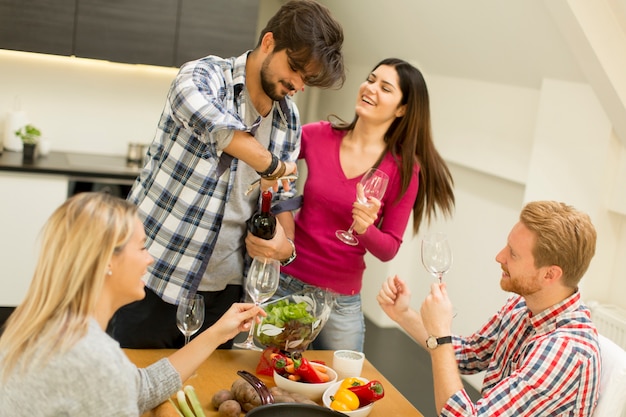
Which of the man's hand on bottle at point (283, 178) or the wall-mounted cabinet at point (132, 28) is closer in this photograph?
the man's hand on bottle at point (283, 178)

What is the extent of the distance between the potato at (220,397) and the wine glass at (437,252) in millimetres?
678

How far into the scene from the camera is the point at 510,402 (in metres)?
2.03

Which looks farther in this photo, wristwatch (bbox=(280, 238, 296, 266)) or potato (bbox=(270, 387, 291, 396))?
wristwatch (bbox=(280, 238, 296, 266))

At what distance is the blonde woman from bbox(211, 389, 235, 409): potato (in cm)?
41

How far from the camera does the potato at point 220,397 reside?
7.04ft

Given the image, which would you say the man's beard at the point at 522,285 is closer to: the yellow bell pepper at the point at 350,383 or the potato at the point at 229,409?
the yellow bell pepper at the point at 350,383

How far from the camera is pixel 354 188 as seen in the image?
302 centimetres

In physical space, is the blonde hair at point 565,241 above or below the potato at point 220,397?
above

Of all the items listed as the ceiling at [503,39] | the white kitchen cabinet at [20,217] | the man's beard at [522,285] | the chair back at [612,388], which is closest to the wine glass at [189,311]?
the man's beard at [522,285]

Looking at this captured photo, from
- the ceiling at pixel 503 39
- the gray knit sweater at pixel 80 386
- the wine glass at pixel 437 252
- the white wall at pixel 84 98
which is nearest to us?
the gray knit sweater at pixel 80 386

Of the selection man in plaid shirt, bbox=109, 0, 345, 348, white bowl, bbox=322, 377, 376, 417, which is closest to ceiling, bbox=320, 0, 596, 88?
man in plaid shirt, bbox=109, 0, 345, 348

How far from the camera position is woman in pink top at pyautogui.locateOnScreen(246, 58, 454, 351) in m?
3.02

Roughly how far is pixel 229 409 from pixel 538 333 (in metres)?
0.83

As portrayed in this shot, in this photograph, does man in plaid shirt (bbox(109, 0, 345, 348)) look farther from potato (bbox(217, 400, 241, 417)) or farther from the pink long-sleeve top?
potato (bbox(217, 400, 241, 417))
